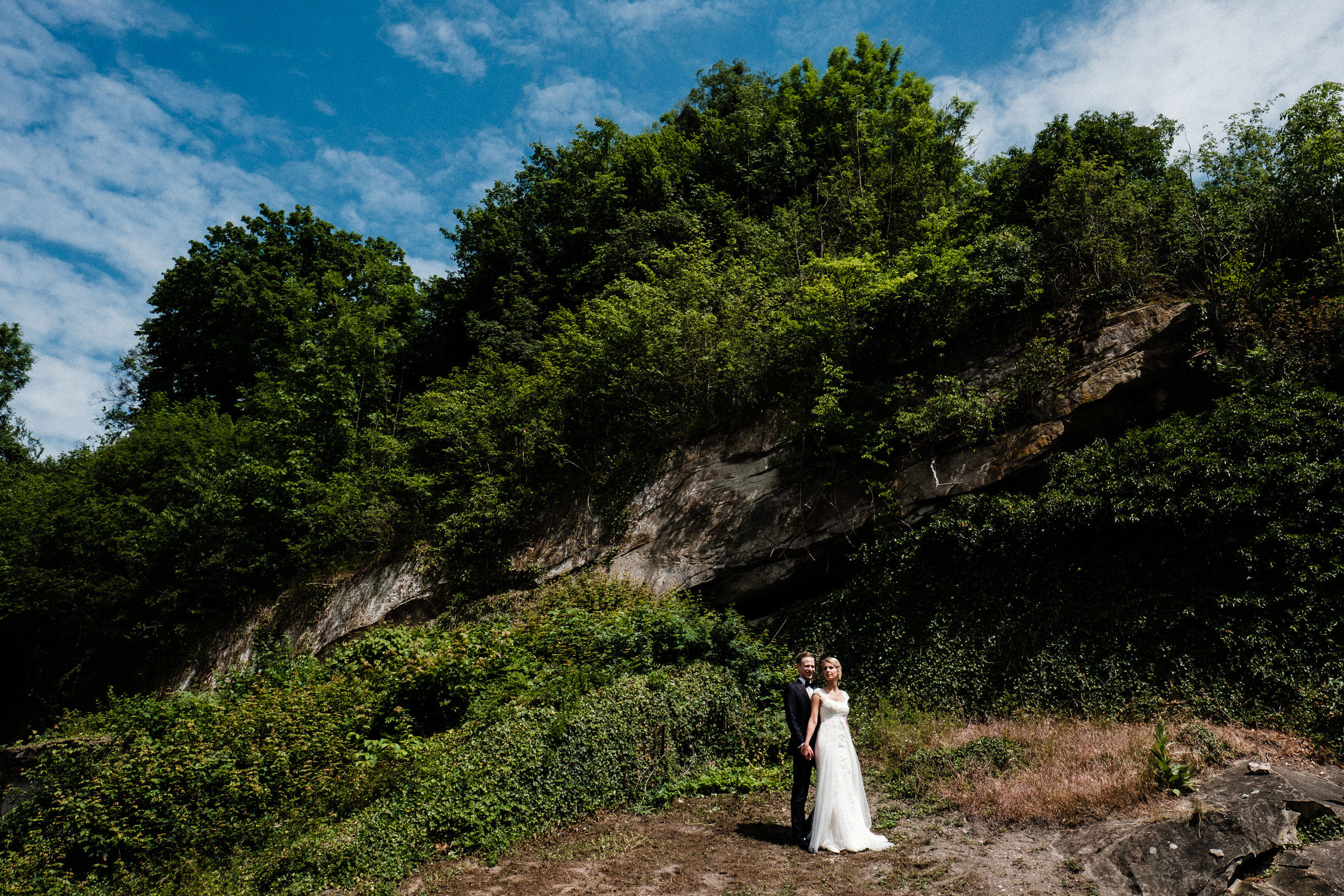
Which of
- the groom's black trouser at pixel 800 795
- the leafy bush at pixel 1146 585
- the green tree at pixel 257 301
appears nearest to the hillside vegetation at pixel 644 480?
the leafy bush at pixel 1146 585

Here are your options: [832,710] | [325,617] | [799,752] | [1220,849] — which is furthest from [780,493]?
[325,617]

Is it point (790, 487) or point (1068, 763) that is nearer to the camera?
point (1068, 763)

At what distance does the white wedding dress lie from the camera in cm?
693

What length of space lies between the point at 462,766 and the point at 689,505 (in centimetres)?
858

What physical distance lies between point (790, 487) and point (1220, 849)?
28.9 ft

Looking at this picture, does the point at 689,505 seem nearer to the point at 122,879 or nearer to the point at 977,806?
the point at 977,806

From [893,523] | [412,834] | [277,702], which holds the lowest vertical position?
[412,834]

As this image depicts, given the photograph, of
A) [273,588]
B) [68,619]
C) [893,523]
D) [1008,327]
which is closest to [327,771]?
[893,523]

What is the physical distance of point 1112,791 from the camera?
23.6 ft

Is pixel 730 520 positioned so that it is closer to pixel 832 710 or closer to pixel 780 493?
pixel 780 493

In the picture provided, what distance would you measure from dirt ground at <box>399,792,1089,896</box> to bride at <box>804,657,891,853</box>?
0.54 ft

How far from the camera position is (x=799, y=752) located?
23.9ft

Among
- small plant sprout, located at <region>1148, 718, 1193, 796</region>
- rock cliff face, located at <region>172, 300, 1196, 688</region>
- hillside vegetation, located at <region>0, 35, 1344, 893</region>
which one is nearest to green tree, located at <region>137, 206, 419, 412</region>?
hillside vegetation, located at <region>0, 35, 1344, 893</region>

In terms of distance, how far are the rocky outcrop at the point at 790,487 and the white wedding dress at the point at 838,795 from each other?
6295mm
